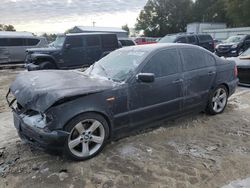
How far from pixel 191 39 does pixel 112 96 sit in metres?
15.6

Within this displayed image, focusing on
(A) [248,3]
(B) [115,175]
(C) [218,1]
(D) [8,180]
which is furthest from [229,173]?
(C) [218,1]

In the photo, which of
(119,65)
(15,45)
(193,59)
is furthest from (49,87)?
(15,45)

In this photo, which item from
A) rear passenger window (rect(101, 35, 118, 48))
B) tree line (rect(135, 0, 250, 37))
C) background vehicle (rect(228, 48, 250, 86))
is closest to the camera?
background vehicle (rect(228, 48, 250, 86))

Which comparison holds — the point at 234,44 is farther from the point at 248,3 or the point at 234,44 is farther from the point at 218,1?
the point at 218,1

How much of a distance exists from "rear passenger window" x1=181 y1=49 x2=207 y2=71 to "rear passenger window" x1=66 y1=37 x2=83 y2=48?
30.3 ft

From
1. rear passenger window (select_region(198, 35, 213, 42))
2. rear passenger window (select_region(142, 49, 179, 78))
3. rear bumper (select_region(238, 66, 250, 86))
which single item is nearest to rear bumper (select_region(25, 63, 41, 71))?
rear bumper (select_region(238, 66, 250, 86))

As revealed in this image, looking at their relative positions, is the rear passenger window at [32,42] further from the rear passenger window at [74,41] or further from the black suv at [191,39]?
the black suv at [191,39]

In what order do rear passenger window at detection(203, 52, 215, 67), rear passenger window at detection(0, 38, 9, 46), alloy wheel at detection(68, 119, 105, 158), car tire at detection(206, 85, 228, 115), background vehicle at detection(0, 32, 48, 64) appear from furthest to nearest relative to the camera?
1. background vehicle at detection(0, 32, 48, 64)
2. rear passenger window at detection(0, 38, 9, 46)
3. car tire at detection(206, 85, 228, 115)
4. rear passenger window at detection(203, 52, 215, 67)
5. alloy wheel at detection(68, 119, 105, 158)

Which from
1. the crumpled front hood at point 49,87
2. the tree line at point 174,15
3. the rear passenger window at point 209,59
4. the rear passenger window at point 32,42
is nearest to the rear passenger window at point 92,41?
the rear passenger window at point 32,42

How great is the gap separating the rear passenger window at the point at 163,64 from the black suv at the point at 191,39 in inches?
507

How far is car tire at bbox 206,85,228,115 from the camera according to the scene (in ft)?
21.1

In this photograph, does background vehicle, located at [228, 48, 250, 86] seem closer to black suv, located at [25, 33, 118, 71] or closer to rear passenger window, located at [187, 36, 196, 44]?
black suv, located at [25, 33, 118, 71]

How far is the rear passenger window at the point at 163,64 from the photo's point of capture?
17.4 feet

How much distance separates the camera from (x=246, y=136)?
5.47 meters
